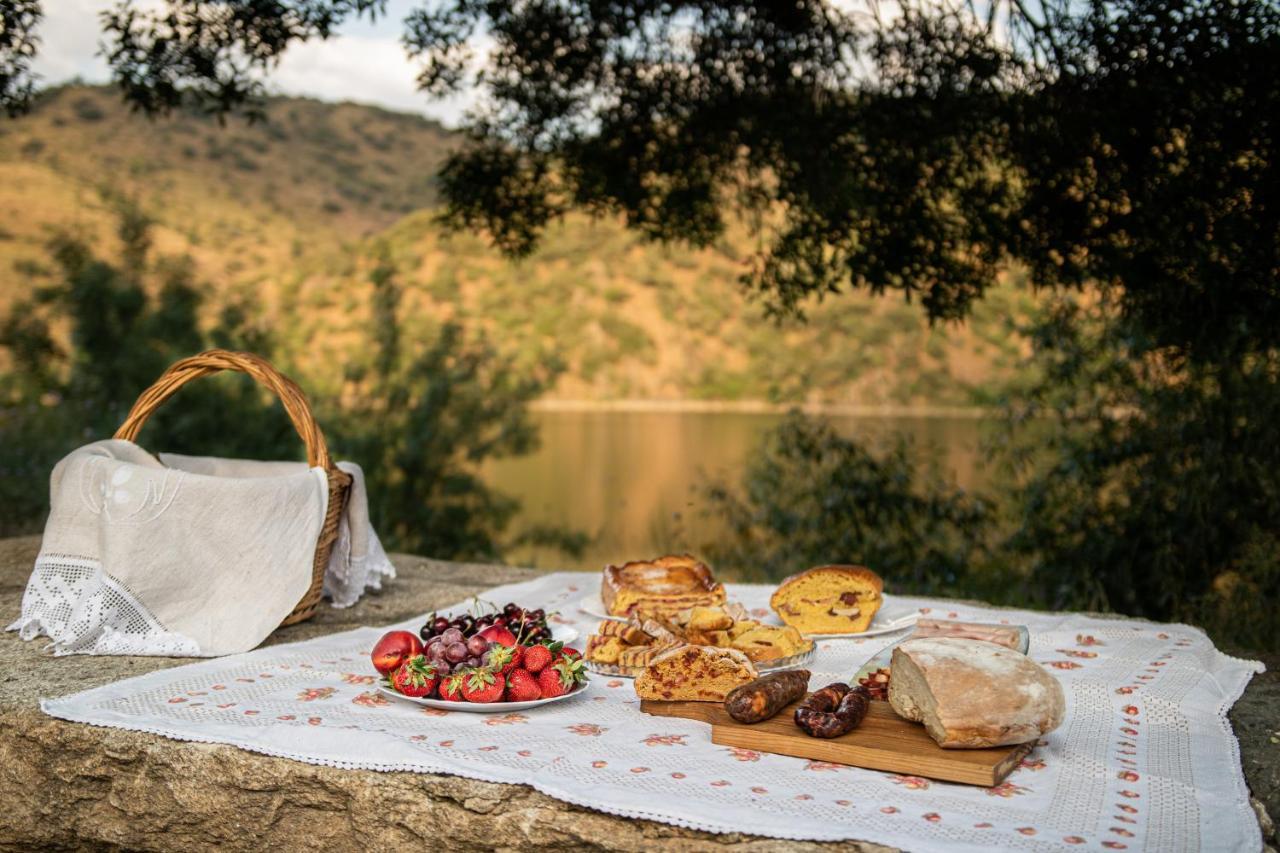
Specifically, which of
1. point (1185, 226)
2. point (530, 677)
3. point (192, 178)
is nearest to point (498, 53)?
point (1185, 226)

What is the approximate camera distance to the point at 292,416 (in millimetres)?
2994

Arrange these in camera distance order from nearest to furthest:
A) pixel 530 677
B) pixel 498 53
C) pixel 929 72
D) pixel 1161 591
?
pixel 530 677
pixel 929 72
pixel 498 53
pixel 1161 591

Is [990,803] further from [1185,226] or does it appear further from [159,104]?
[159,104]

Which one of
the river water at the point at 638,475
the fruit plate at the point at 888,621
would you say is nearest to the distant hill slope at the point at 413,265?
the river water at the point at 638,475

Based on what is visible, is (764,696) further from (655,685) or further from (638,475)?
(638,475)

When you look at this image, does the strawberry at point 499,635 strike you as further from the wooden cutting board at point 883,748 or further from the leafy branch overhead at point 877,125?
the leafy branch overhead at point 877,125

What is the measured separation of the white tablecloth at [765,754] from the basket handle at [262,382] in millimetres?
564

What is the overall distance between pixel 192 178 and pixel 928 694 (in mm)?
19385

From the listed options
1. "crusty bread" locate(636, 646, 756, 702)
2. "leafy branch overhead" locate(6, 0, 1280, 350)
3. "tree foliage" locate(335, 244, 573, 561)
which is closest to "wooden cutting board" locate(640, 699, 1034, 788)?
"crusty bread" locate(636, 646, 756, 702)

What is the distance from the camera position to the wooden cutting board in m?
1.85

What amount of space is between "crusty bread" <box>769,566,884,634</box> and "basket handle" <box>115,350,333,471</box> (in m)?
1.25

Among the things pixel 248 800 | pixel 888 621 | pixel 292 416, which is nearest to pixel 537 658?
pixel 248 800

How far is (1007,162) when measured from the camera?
5.77m

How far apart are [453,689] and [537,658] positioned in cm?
17
